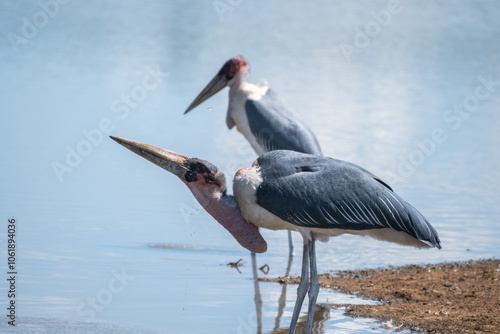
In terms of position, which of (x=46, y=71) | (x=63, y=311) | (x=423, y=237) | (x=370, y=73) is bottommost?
(x=63, y=311)

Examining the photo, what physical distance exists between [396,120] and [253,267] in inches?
270

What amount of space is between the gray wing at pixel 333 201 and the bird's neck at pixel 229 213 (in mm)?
220

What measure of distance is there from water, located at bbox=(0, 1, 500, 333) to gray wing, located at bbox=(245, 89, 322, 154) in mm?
714

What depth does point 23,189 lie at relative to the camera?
7.92 meters

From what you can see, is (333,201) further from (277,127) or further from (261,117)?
(261,117)

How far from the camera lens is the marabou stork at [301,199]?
500cm

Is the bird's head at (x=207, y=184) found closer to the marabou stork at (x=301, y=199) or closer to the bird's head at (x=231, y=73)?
the marabou stork at (x=301, y=199)

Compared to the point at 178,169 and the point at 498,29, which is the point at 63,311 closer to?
the point at 178,169

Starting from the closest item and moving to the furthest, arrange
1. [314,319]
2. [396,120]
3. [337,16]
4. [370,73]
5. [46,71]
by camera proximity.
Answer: [314,319]
[396,120]
[46,71]
[370,73]
[337,16]

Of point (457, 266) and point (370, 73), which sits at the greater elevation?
point (370, 73)

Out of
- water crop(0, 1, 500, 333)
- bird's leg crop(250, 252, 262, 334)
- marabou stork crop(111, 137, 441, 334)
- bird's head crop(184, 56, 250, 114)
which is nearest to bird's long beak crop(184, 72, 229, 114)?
bird's head crop(184, 56, 250, 114)

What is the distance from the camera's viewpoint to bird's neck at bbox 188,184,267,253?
514 cm

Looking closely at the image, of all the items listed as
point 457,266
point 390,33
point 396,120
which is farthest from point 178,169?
point 390,33

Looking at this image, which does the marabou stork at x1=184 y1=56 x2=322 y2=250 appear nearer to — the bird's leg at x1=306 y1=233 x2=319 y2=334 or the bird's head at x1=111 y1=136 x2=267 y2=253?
the bird's leg at x1=306 y1=233 x2=319 y2=334
